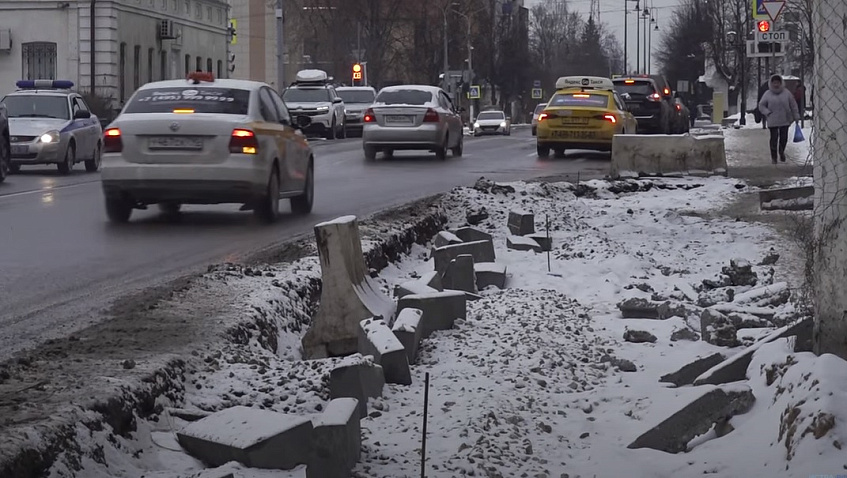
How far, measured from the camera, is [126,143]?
41.8 feet

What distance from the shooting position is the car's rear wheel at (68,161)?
905 inches

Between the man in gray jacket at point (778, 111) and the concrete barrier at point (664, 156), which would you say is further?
the man in gray jacket at point (778, 111)

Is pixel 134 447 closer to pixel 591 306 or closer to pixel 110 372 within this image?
pixel 110 372

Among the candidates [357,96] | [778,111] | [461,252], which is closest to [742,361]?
[461,252]

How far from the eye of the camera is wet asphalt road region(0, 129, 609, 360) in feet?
25.2

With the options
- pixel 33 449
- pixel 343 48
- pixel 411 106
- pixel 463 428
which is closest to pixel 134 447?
pixel 33 449

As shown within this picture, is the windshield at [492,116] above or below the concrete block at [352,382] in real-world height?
above

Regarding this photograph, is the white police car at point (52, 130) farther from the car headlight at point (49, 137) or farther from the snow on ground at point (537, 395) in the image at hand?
the snow on ground at point (537, 395)

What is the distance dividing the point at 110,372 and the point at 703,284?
198 inches

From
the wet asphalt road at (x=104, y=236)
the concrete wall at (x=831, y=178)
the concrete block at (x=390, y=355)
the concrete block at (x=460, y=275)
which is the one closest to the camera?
the concrete wall at (x=831, y=178)

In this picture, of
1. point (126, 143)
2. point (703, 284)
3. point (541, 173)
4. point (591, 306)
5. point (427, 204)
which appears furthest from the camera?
point (541, 173)

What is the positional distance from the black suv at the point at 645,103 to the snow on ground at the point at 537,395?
2496 centimetres

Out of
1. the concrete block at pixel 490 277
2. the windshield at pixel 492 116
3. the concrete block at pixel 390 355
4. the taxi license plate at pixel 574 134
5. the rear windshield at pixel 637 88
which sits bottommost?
the concrete block at pixel 390 355

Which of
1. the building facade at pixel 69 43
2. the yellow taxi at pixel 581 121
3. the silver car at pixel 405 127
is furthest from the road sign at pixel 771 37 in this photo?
the building facade at pixel 69 43
